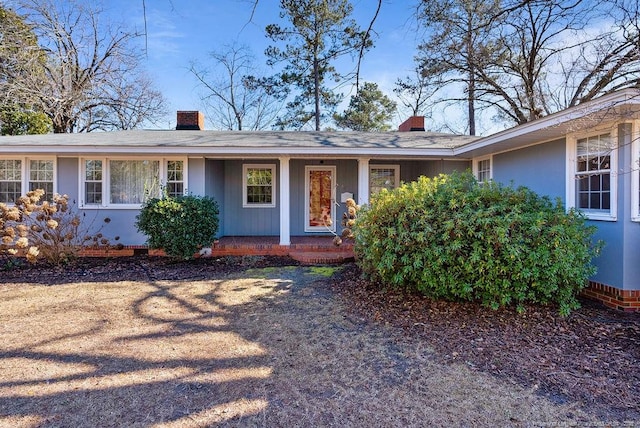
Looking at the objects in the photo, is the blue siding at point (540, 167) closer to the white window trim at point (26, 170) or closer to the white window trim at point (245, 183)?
the white window trim at point (245, 183)

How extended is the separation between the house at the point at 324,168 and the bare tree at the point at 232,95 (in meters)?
11.4

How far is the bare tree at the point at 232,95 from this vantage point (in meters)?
22.2

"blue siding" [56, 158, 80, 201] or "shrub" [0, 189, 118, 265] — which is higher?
"blue siding" [56, 158, 80, 201]

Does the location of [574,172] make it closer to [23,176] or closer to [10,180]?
[23,176]

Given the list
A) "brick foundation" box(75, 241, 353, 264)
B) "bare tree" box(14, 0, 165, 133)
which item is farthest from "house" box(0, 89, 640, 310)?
"bare tree" box(14, 0, 165, 133)

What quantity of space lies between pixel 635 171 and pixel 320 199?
23.5ft

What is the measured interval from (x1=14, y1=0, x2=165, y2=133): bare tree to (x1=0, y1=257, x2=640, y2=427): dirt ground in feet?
49.9

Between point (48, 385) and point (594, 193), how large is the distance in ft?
22.8

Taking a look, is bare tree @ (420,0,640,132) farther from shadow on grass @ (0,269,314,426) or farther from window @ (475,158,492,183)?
shadow on grass @ (0,269,314,426)

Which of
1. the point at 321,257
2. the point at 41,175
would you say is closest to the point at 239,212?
the point at 321,257

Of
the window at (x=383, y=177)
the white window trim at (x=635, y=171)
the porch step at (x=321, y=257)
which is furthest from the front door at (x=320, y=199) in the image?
the white window trim at (x=635, y=171)

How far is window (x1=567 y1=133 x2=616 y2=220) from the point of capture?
501 centimetres

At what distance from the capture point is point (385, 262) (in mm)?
4676

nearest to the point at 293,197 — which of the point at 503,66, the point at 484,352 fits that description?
the point at 484,352
